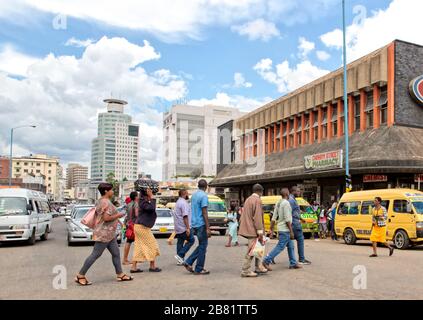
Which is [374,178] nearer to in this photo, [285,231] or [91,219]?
[285,231]

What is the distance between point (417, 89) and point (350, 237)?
37.9 feet

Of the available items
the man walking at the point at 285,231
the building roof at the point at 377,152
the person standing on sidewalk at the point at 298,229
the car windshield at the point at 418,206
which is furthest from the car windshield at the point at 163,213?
the man walking at the point at 285,231

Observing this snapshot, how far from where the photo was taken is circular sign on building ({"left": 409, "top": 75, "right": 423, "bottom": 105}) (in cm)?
2506

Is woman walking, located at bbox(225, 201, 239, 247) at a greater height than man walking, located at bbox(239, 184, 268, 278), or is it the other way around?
man walking, located at bbox(239, 184, 268, 278)

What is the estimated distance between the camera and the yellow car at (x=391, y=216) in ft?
51.8

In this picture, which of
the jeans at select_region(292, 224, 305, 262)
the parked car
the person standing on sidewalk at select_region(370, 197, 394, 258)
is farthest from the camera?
the parked car

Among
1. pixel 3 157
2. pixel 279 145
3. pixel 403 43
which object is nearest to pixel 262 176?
pixel 279 145

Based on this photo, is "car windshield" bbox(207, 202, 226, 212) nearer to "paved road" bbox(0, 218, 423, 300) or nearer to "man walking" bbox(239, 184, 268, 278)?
"paved road" bbox(0, 218, 423, 300)

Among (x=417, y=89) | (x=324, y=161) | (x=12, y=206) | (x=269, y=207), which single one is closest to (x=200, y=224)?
(x=12, y=206)

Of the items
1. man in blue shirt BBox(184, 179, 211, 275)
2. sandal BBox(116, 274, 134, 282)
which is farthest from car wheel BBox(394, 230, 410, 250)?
sandal BBox(116, 274, 134, 282)

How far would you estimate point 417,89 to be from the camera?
82.9 feet

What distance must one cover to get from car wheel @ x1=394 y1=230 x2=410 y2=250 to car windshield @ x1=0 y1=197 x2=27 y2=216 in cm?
1348
